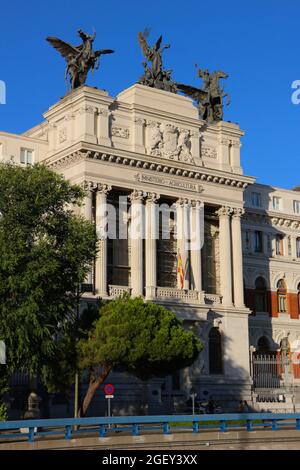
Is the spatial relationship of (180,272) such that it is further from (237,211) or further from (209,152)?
(209,152)

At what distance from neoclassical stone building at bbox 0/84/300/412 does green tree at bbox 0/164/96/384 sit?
13041mm

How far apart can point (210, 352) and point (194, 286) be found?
17.0ft

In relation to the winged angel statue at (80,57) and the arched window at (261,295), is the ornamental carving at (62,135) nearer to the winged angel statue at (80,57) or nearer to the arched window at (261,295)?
the winged angel statue at (80,57)

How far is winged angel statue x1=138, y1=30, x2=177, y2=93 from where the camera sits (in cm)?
6406

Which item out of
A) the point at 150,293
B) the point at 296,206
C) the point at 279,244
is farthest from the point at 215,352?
the point at 296,206

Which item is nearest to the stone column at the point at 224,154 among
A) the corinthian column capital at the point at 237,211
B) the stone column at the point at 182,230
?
the corinthian column capital at the point at 237,211

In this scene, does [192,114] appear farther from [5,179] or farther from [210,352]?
[5,179]

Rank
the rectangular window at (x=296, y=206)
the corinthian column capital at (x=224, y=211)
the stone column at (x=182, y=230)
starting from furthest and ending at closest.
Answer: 1. the rectangular window at (x=296, y=206)
2. the corinthian column capital at (x=224, y=211)
3. the stone column at (x=182, y=230)

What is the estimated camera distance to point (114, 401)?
54.2 meters

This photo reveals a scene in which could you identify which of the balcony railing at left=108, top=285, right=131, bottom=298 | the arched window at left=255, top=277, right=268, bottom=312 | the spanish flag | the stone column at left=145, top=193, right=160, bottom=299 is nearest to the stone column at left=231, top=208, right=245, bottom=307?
the spanish flag

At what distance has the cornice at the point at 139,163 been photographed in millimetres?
56656

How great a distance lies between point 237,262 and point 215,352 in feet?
24.0

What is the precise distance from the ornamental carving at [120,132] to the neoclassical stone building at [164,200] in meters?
0.09
